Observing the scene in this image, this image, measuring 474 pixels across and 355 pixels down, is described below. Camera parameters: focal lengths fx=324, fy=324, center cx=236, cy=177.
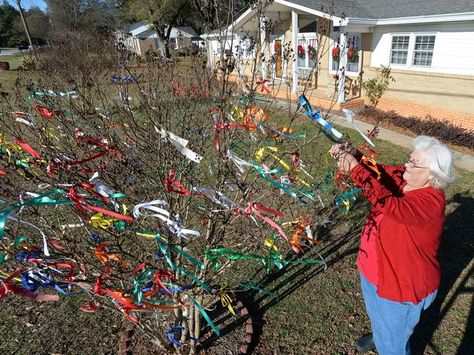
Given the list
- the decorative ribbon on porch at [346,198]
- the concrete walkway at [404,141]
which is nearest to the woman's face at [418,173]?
the decorative ribbon on porch at [346,198]

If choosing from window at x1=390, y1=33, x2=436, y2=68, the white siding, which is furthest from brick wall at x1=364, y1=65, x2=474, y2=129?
window at x1=390, y1=33, x2=436, y2=68

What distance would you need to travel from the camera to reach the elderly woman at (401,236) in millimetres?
1912

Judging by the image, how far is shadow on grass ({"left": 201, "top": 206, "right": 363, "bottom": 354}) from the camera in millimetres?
3260

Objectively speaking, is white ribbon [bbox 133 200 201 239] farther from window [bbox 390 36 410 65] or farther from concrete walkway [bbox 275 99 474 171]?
window [bbox 390 36 410 65]

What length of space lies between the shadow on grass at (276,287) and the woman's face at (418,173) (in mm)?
1118

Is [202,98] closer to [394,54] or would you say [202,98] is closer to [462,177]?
[462,177]

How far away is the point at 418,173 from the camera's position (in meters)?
1.99

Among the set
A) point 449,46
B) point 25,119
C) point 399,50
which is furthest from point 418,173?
point 399,50

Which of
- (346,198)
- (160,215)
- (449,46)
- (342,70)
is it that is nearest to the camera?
(160,215)

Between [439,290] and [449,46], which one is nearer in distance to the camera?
[439,290]

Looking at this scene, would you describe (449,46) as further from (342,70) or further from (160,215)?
(160,215)

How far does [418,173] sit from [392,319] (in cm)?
107

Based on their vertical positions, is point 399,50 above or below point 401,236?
above

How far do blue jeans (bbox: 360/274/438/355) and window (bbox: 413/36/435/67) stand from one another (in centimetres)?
1042
